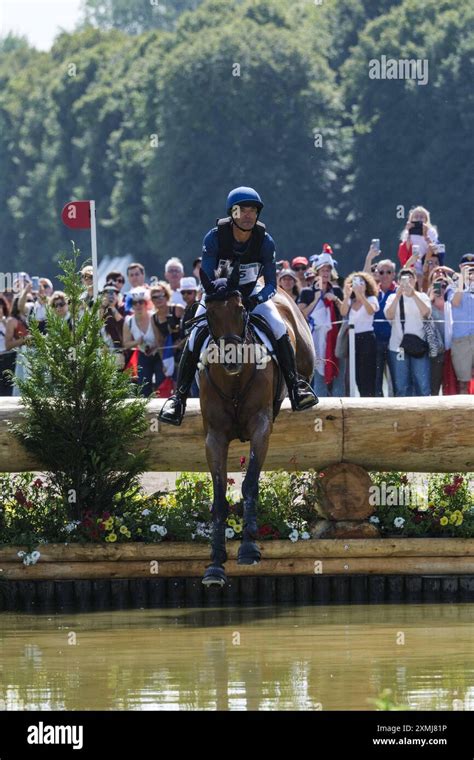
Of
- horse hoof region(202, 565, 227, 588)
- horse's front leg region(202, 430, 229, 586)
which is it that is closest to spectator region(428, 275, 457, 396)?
horse's front leg region(202, 430, 229, 586)

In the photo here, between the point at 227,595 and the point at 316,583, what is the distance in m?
0.66

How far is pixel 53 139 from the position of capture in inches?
3684

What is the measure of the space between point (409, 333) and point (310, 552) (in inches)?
211

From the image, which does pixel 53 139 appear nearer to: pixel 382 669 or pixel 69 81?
pixel 69 81

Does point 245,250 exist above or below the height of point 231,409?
above

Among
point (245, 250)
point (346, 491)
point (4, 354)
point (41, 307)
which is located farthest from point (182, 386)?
point (41, 307)

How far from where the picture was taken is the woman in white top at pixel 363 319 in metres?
18.5

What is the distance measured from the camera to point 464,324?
18.3m

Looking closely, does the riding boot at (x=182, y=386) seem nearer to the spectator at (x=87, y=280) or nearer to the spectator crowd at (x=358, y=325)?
the spectator at (x=87, y=280)

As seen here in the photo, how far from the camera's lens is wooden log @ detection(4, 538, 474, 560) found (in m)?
13.2

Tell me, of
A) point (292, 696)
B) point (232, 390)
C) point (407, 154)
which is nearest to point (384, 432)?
point (232, 390)

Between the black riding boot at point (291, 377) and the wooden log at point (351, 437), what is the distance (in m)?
0.46

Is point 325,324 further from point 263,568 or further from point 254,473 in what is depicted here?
point 254,473

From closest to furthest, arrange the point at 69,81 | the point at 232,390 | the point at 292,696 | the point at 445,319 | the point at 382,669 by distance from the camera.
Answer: the point at 292,696
the point at 382,669
the point at 232,390
the point at 445,319
the point at 69,81
